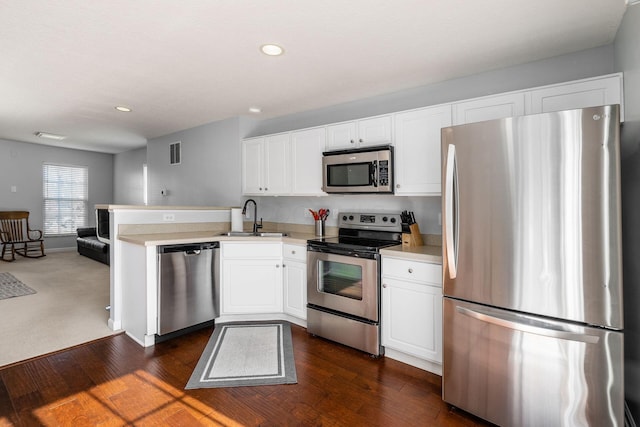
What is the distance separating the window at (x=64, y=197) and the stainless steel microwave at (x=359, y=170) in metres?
7.12

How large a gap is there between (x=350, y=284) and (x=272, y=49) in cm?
190

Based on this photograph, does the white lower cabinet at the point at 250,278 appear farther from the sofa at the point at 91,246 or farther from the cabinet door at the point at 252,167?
the sofa at the point at 91,246

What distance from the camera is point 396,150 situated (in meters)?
2.78

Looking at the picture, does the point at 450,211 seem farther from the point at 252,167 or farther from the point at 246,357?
the point at 252,167

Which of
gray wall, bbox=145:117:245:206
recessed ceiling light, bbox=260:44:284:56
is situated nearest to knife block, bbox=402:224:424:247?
recessed ceiling light, bbox=260:44:284:56

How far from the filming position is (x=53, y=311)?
3.55 m

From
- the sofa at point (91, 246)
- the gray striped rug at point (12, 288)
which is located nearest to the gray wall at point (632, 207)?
the gray striped rug at point (12, 288)

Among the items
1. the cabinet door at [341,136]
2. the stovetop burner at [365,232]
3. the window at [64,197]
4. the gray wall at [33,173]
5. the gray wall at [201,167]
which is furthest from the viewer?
the window at [64,197]

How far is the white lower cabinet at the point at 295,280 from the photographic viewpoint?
311 centimetres

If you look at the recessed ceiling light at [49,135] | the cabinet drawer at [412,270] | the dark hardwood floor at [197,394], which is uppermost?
the recessed ceiling light at [49,135]

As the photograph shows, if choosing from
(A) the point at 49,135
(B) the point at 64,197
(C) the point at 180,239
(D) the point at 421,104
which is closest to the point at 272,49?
(D) the point at 421,104

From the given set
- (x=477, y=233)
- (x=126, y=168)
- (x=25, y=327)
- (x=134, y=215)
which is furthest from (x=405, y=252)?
(x=126, y=168)

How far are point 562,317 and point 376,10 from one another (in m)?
1.88

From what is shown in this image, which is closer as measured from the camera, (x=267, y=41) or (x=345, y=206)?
(x=267, y=41)
